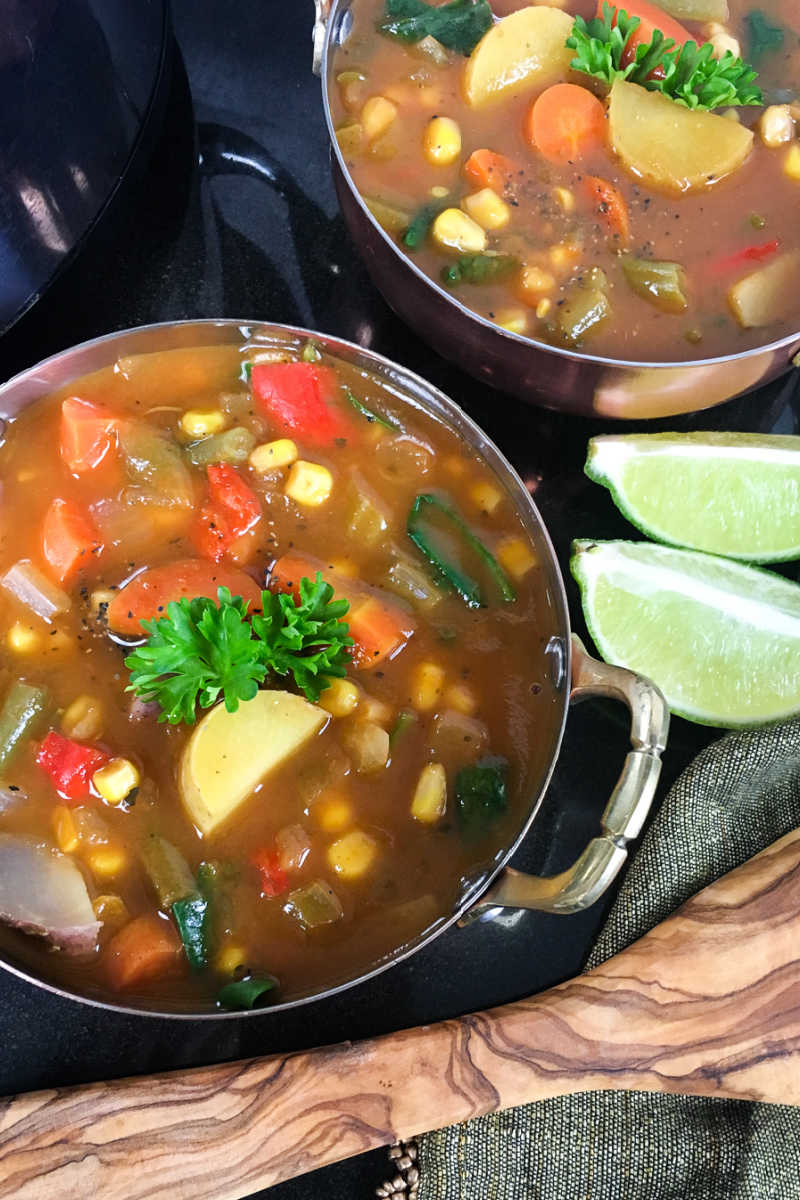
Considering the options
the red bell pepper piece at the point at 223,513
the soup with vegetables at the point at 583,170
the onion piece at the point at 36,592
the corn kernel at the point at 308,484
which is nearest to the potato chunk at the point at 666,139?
the soup with vegetables at the point at 583,170

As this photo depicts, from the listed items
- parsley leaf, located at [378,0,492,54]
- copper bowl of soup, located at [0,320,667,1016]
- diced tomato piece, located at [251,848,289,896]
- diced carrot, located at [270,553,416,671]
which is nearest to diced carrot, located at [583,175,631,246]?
parsley leaf, located at [378,0,492,54]

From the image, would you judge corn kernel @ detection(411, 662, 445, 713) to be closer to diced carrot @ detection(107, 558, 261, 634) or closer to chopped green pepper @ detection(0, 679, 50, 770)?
diced carrot @ detection(107, 558, 261, 634)

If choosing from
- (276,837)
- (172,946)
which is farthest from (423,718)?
(172,946)

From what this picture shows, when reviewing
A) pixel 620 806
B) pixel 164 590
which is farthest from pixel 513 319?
pixel 620 806

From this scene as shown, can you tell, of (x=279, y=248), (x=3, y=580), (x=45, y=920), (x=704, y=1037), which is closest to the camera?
(x=45, y=920)

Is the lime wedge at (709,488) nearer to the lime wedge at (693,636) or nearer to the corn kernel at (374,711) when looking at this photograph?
the lime wedge at (693,636)

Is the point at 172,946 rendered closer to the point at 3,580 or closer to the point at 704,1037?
the point at 3,580

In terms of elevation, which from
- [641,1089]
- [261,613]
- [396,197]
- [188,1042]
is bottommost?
[641,1089]
